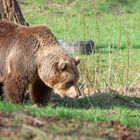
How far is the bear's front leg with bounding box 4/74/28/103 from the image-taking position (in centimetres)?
915

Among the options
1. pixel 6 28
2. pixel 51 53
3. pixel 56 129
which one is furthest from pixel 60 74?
pixel 56 129

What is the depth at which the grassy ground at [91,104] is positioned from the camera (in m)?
5.10

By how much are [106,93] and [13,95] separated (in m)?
2.21

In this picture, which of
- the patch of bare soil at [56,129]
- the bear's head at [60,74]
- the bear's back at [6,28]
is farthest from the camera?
the bear's back at [6,28]

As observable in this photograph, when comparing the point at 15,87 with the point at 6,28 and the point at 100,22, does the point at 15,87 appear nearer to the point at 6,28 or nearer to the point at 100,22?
the point at 6,28

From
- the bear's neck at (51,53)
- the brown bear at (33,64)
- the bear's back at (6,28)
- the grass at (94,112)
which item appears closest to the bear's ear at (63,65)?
the brown bear at (33,64)

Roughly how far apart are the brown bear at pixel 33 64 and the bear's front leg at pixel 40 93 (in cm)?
16

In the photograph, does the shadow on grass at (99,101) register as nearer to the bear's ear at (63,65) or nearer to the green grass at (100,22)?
the bear's ear at (63,65)

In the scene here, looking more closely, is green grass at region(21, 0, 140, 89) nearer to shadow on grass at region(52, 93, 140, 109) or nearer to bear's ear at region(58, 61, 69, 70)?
shadow on grass at region(52, 93, 140, 109)

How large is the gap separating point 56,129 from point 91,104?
4869 mm

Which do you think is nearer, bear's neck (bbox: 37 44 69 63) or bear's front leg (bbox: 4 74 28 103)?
bear's front leg (bbox: 4 74 28 103)

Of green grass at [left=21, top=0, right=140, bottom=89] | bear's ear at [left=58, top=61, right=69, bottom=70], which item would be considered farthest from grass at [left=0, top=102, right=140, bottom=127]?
green grass at [left=21, top=0, right=140, bottom=89]

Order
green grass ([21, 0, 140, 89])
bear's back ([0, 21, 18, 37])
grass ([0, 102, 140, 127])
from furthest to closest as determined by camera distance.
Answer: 1. green grass ([21, 0, 140, 89])
2. bear's back ([0, 21, 18, 37])
3. grass ([0, 102, 140, 127])

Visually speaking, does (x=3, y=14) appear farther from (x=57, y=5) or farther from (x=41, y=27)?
(x=57, y=5)
